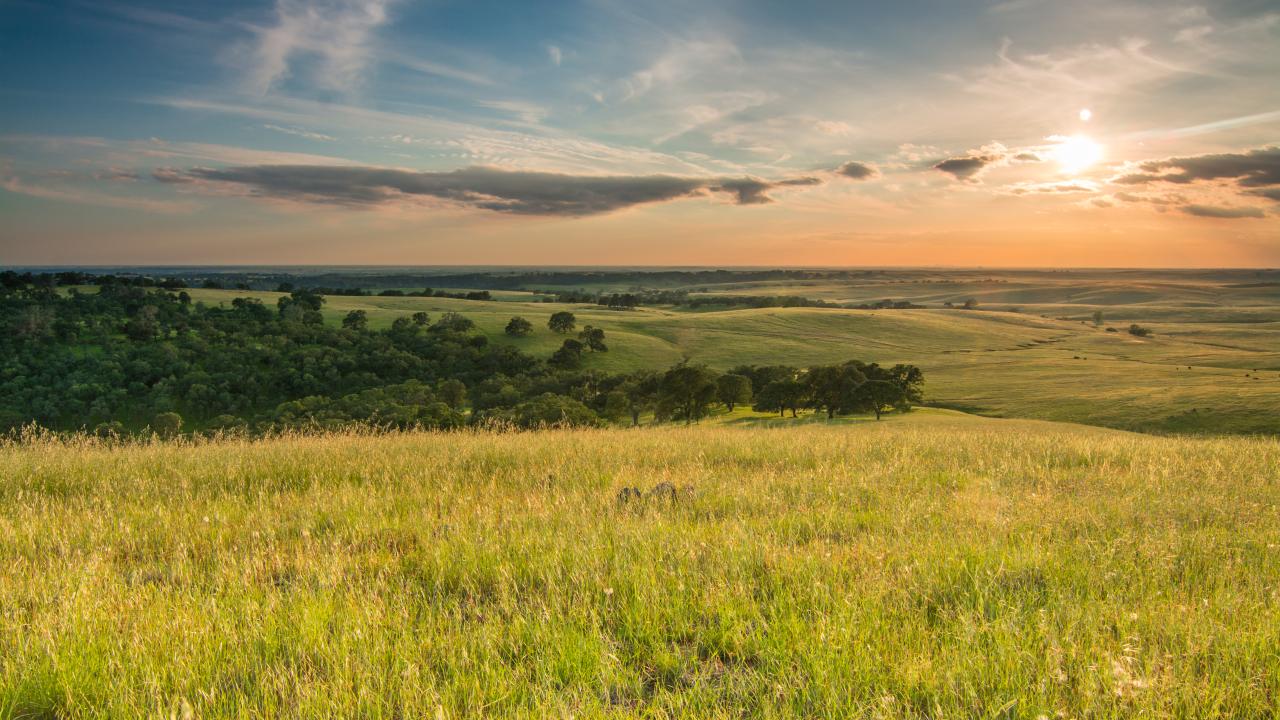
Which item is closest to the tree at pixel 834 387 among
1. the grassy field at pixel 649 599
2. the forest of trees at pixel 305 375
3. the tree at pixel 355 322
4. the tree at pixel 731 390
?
the forest of trees at pixel 305 375

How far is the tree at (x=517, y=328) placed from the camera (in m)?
109

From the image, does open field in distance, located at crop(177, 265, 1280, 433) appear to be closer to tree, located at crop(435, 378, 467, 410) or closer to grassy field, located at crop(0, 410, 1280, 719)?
tree, located at crop(435, 378, 467, 410)

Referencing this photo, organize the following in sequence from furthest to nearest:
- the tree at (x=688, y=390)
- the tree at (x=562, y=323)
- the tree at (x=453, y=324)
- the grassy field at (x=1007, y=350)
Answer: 1. the tree at (x=562, y=323)
2. the tree at (x=453, y=324)
3. the tree at (x=688, y=390)
4. the grassy field at (x=1007, y=350)

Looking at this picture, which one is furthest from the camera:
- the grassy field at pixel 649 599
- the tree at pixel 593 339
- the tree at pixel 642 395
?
the tree at pixel 593 339

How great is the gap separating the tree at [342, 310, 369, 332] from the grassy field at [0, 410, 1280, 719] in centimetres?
10889

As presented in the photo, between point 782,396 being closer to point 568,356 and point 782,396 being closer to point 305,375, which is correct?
point 568,356

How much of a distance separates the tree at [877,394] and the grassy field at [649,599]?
173 ft

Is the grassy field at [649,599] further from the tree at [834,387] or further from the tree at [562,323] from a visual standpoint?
the tree at [562,323]

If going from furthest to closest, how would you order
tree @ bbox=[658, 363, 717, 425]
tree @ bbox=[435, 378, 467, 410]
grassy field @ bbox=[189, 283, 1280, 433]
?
tree @ bbox=[435, 378, 467, 410], tree @ bbox=[658, 363, 717, 425], grassy field @ bbox=[189, 283, 1280, 433]

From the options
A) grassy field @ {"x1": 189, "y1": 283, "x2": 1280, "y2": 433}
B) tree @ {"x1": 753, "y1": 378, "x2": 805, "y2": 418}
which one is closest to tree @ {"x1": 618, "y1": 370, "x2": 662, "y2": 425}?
tree @ {"x1": 753, "y1": 378, "x2": 805, "y2": 418}

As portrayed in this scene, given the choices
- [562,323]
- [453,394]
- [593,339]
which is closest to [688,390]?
[453,394]

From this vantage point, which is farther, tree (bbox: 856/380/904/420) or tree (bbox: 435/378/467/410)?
tree (bbox: 435/378/467/410)

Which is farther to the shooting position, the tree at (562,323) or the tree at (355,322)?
the tree at (562,323)

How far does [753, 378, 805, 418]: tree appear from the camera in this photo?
63031mm
